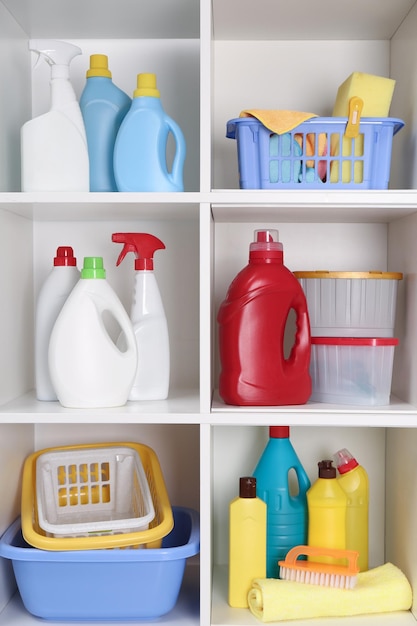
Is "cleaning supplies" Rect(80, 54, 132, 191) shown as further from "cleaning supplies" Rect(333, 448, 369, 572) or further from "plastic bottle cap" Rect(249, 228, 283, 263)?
"cleaning supplies" Rect(333, 448, 369, 572)

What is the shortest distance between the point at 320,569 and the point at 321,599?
61 millimetres

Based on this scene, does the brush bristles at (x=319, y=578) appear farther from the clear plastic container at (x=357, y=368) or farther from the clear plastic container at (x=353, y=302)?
the clear plastic container at (x=353, y=302)

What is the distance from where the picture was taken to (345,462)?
1.66 meters

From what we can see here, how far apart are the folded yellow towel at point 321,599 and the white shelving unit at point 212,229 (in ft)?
0.07

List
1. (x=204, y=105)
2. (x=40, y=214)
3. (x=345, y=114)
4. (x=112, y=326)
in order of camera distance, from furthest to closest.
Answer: (x=112, y=326)
(x=40, y=214)
(x=345, y=114)
(x=204, y=105)

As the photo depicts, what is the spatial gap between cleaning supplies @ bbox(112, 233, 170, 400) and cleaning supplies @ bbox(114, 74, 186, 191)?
0.14 m

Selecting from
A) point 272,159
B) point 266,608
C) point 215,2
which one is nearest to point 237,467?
point 266,608

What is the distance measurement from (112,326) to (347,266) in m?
0.57

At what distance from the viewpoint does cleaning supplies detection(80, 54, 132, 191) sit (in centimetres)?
157

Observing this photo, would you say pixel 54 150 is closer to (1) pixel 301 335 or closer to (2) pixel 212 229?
(2) pixel 212 229

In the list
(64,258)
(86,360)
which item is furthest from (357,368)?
(64,258)

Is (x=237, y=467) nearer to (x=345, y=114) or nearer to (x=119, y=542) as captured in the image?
(x=119, y=542)

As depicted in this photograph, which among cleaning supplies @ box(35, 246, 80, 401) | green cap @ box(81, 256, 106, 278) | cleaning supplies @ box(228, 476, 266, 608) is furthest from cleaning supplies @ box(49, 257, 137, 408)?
cleaning supplies @ box(228, 476, 266, 608)

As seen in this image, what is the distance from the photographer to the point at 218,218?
169 centimetres
